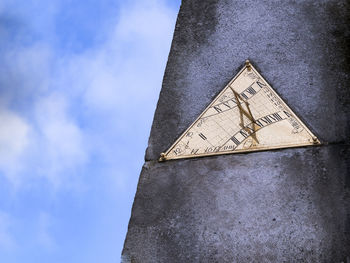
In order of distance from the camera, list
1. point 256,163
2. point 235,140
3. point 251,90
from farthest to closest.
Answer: point 251,90, point 235,140, point 256,163

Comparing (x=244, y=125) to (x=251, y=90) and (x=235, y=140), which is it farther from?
(x=251, y=90)

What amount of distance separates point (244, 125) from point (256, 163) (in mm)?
333

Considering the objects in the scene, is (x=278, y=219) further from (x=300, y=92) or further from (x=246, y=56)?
(x=246, y=56)

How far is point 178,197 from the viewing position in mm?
4191

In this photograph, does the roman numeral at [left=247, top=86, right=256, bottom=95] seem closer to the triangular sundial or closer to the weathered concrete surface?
the triangular sundial

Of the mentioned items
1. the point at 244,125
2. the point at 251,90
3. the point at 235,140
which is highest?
the point at 251,90

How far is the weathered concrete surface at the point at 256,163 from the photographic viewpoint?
12.5ft

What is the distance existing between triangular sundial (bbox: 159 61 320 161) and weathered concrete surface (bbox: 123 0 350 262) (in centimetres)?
7

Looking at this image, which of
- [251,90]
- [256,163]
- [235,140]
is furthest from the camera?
[251,90]

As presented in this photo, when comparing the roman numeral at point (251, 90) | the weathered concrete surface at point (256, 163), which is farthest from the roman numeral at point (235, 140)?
the roman numeral at point (251, 90)

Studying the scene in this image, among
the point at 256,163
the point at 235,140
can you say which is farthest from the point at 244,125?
the point at 256,163

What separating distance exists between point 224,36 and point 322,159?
4.71ft

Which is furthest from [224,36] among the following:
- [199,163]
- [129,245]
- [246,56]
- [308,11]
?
[129,245]

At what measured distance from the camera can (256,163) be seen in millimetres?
4141
